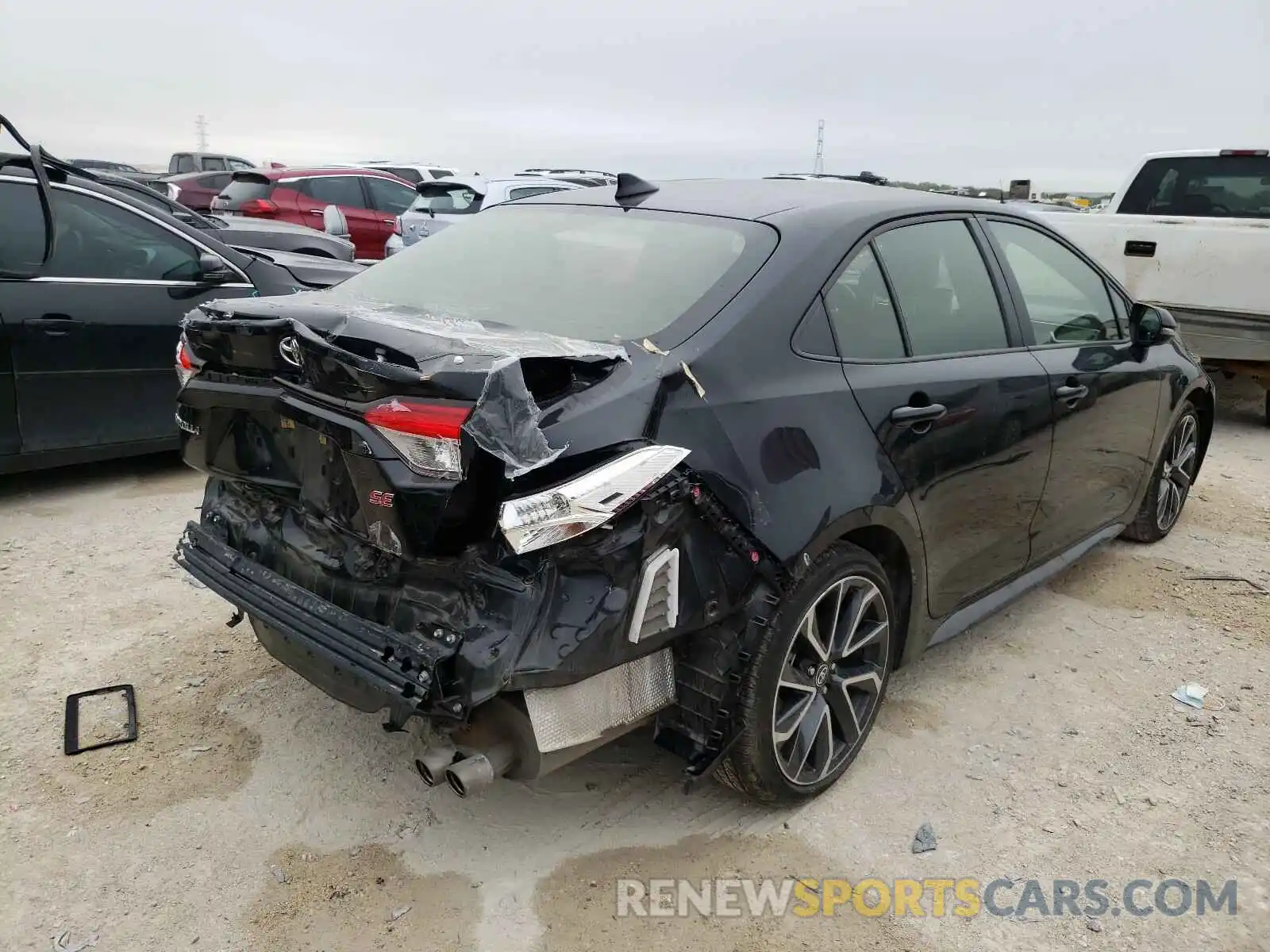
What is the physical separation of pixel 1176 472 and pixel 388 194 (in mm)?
11479

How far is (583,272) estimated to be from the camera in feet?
9.36

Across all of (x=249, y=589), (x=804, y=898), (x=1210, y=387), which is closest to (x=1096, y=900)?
(x=804, y=898)

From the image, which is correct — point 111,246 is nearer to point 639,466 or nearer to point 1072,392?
point 639,466

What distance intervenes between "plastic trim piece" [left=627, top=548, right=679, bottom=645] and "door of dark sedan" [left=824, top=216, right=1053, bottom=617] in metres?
0.82

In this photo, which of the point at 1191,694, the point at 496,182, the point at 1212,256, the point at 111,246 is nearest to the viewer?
the point at 1191,694

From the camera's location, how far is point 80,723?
3.09 m

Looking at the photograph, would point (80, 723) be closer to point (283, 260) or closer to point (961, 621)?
point (961, 621)

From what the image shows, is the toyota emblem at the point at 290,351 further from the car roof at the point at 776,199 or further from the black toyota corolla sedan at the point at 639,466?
the car roof at the point at 776,199

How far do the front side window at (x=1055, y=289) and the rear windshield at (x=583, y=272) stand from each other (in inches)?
52.2

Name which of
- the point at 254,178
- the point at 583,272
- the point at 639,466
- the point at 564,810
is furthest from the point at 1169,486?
the point at 254,178

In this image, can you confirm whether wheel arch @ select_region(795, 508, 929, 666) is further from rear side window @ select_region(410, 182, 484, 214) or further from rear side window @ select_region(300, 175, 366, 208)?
rear side window @ select_region(300, 175, 366, 208)

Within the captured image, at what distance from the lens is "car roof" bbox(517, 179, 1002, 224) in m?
2.92

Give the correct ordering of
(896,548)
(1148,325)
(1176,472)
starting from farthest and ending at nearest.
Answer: (1176,472), (1148,325), (896,548)

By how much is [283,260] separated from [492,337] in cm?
472
